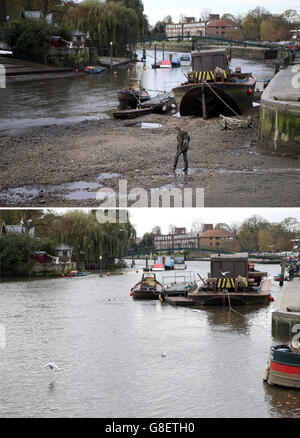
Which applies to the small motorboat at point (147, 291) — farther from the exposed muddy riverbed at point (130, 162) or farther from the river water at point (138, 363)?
→ the exposed muddy riverbed at point (130, 162)

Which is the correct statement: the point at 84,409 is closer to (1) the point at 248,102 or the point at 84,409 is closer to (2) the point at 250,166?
(2) the point at 250,166

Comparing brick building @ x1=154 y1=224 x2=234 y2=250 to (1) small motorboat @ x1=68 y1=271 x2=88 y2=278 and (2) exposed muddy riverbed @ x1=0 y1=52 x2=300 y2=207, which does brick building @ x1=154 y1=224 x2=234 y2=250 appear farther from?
(2) exposed muddy riverbed @ x1=0 y1=52 x2=300 y2=207

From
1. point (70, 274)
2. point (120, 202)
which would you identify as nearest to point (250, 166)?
point (120, 202)

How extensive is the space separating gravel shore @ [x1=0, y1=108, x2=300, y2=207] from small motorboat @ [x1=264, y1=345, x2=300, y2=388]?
449 centimetres

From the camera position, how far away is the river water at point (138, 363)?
12266 millimetres

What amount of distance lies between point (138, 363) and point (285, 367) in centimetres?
422

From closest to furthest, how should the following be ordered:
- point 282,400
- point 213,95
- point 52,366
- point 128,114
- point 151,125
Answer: point 282,400, point 52,366, point 151,125, point 213,95, point 128,114

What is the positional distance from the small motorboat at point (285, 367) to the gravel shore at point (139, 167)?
14.7ft

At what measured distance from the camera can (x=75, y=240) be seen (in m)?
50.1

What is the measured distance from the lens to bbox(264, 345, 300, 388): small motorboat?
12430 millimetres

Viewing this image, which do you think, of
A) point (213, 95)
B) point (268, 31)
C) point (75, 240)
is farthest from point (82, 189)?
point (268, 31)

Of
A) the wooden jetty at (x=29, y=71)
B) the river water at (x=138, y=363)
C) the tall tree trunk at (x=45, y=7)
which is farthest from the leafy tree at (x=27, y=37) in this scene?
the river water at (x=138, y=363)

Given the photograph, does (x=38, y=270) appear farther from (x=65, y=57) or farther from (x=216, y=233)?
(x=216, y=233)

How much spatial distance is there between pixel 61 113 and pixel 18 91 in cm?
1635
